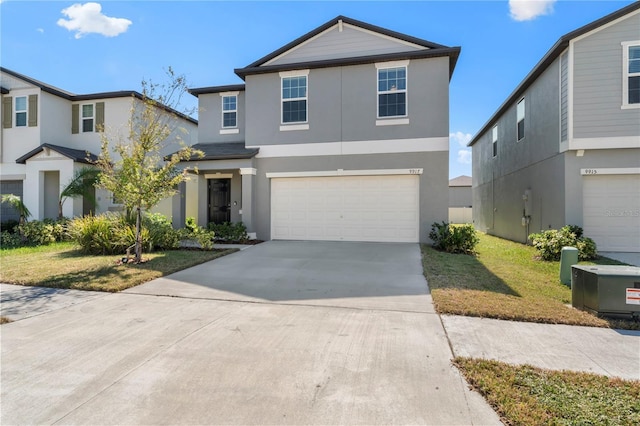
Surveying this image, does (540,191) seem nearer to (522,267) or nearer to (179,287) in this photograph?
(522,267)

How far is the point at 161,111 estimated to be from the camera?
10227 mm

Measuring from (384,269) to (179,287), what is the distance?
456 centimetres

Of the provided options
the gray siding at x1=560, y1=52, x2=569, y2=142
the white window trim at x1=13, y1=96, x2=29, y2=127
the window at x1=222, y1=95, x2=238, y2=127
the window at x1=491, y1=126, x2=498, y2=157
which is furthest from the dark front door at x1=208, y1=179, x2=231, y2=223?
the window at x1=491, y1=126, x2=498, y2=157

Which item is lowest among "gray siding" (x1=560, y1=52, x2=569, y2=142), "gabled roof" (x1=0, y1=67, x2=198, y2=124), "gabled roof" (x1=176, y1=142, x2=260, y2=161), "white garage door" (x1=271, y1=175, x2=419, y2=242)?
"white garage door" (x1=271, y1=175, x2=419, y2=242)

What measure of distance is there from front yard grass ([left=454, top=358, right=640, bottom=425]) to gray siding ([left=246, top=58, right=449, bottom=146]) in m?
10.5

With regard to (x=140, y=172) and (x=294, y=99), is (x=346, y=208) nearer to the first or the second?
(x=294, y=99)

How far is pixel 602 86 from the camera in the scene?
A: 10945 mm

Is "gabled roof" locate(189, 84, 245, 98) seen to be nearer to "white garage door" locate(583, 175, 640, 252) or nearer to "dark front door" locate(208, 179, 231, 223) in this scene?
"dark front door" locate(208, 179, 231, 223)

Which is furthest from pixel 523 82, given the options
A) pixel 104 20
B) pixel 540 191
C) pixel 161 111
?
pixel 104 20

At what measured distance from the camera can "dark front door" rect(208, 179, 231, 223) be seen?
604 inches

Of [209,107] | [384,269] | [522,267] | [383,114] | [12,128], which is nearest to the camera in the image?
[384,269]

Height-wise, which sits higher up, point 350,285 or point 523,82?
point 523,82

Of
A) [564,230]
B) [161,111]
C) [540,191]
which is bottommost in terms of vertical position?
[564,230]

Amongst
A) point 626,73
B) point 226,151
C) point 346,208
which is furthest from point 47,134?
point 626,73
